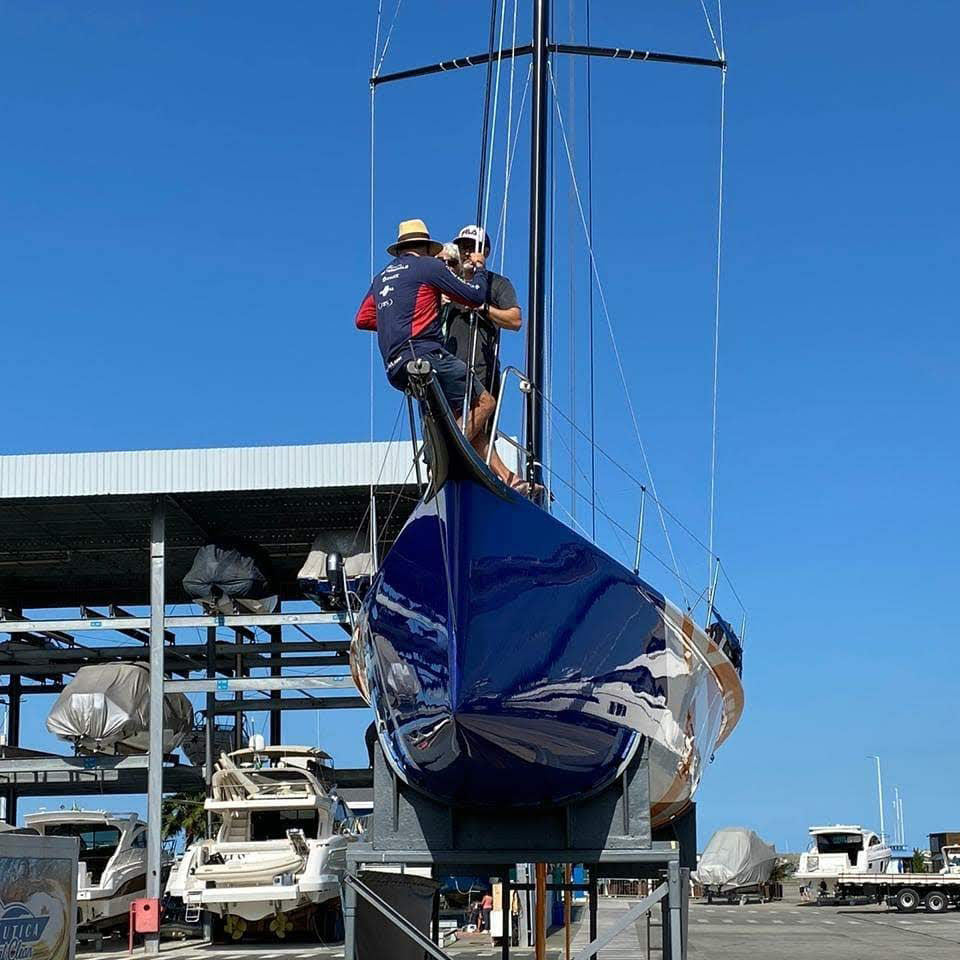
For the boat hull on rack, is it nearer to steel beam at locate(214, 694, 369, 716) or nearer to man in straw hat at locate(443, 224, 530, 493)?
man in straw hat at locate(443, 224, 530, 493)

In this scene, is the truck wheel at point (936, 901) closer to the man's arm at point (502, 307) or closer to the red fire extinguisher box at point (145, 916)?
the red fire extinguisher box at point (145, 916)

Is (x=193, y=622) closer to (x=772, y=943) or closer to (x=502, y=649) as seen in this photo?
(x=772, y=943)

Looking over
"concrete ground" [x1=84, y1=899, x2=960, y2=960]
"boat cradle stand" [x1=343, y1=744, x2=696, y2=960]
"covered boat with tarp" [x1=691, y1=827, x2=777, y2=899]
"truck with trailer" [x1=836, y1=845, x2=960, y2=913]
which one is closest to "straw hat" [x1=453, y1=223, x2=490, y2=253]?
"boat cradle stand" [x1=343, y1=744, x2=696, y2=960]

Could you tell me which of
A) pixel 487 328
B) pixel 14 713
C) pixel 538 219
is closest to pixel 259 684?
pixel 538 219

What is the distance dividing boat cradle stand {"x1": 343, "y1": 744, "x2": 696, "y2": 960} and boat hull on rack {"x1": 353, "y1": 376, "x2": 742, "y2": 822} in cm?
15

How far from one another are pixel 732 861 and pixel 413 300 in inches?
1647

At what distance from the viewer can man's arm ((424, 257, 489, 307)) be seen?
30.3 feet

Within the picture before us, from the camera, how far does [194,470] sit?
23.6 meters

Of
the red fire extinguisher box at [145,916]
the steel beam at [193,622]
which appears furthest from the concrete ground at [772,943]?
the steel beam at [193,622]

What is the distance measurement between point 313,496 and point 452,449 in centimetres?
1633

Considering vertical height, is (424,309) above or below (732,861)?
above

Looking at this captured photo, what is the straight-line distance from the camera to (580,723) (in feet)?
28.7

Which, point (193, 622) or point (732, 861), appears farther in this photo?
point (732, 861)

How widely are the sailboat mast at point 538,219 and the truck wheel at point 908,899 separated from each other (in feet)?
94.5
